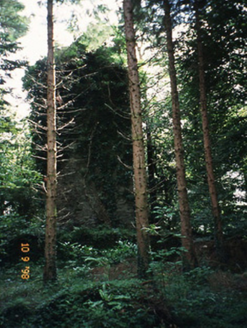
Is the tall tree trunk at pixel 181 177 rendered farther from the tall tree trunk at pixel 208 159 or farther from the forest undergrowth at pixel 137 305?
the tall tree trunk at pixel 208 159

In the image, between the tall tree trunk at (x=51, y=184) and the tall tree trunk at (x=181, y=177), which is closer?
the tall tree trunk at (x=51, y=184)

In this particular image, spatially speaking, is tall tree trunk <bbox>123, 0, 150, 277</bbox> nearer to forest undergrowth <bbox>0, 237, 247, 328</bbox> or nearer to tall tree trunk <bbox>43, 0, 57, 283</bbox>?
forest undergrowth <bbox>0, 237, 247, 328</bbox>

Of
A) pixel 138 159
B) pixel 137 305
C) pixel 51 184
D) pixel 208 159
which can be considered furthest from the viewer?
pixel 208 159

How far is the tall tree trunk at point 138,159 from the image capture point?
18.3ft

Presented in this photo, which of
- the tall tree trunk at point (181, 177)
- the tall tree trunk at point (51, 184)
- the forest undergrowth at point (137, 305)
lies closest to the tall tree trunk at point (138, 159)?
the forest undergrowth at point (137, 305)

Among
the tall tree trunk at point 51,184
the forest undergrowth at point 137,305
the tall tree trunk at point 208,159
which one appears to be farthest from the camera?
the tall tree trunk at point 208,159

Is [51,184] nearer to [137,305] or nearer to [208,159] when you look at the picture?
[137,305]

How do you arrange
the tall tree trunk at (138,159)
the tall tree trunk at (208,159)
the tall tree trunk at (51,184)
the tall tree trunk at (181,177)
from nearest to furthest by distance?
the tall tree trunk at (138,159) < the tall tree trunk at (51,184) < the tall tree trunk at (181,177) < the tall tree trunk at (208,159)

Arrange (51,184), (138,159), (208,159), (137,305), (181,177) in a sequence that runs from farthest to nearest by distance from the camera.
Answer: (208,159), (181,177), (51,184), (138,159), (137,305)

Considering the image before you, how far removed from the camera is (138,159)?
588cm

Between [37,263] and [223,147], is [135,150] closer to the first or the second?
[223,147]

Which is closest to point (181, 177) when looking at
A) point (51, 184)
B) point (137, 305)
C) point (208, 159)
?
point (208, 159)

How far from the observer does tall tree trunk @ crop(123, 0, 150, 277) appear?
5582 millimetres

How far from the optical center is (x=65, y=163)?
13.6 meters
